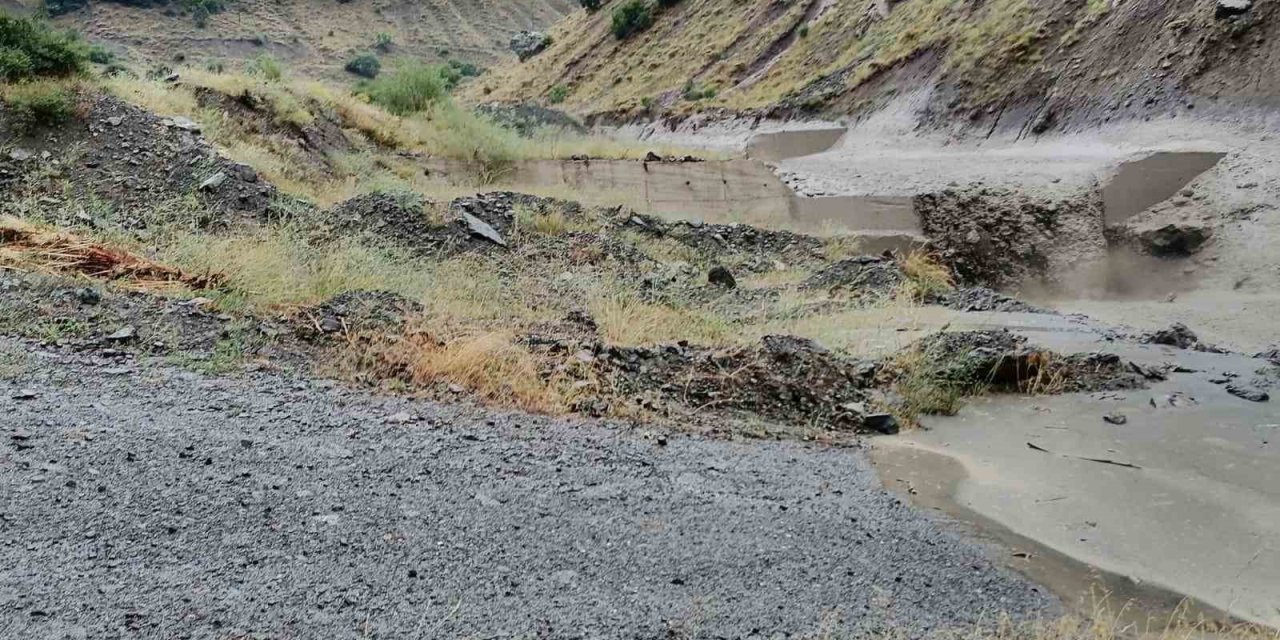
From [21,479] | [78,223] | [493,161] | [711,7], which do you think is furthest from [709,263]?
[711,7]

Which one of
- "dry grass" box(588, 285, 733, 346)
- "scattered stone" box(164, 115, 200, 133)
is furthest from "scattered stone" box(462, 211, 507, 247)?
"scattered stone" box(164, 115, 200, 133)

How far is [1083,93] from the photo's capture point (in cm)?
1789

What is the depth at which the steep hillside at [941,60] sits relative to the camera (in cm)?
1606

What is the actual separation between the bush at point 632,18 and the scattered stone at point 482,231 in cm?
3573

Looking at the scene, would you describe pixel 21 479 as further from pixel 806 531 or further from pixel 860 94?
pixel 860 94

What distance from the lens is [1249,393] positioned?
7.23 meters

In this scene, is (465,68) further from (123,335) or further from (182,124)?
(123,335)

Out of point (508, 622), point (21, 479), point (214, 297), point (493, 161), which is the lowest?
point (493, 161)

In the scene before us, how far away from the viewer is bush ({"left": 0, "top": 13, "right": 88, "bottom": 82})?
10680 millimetres

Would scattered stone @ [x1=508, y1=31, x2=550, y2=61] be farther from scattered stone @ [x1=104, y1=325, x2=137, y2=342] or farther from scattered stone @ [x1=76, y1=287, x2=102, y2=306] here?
scattered stone @ [x1=104, y1=325, x2=137, y2=342]

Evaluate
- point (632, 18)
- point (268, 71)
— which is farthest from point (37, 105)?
point (632, 18)

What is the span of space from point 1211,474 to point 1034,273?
1026 cm

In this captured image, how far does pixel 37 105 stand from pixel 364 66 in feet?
150

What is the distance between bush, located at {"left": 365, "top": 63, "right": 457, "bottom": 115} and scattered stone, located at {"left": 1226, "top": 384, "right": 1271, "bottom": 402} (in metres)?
16.1
